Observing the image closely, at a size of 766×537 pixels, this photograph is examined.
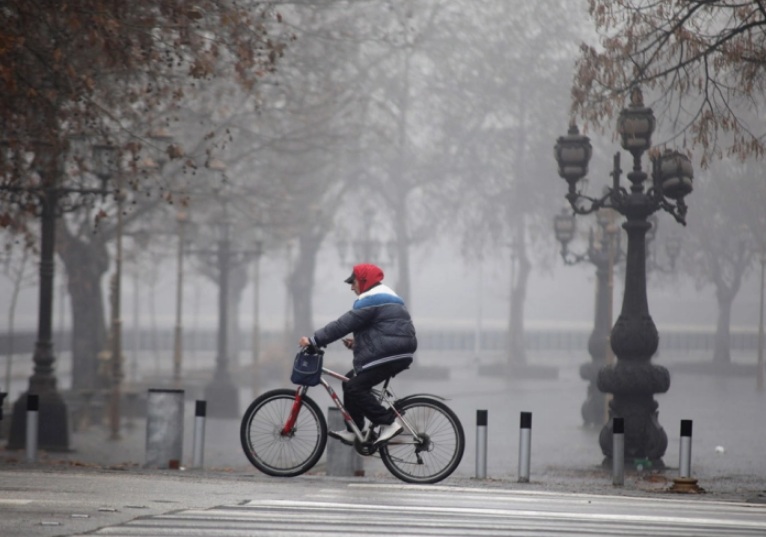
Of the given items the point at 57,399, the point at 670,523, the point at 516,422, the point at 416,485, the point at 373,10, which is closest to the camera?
the point at 670,523

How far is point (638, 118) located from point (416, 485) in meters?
6.48

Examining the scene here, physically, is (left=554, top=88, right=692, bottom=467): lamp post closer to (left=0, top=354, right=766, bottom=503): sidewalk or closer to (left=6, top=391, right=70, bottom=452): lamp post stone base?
(left=0, top=354, right=766, bottom=503): sidewalk

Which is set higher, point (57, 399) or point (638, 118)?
point (638, 118)

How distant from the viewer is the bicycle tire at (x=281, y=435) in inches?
437

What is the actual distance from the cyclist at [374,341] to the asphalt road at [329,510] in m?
0.58

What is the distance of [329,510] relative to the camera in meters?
8.55

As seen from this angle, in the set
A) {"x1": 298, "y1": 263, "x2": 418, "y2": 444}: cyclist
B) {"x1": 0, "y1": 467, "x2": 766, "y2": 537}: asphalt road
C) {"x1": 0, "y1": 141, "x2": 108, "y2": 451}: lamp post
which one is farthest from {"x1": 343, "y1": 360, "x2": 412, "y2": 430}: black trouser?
{"x1": 0, "y1": 141, "x2": 108, "y2": 451}: lamp post

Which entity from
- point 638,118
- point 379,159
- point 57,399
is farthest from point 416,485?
point 379,159

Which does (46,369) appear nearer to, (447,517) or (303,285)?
(447,517)

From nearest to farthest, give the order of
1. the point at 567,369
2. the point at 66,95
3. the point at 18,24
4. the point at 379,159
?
1. the point at 18,24
2. the point at 66,95
3. the point at 379,159
4. the point at 567,369

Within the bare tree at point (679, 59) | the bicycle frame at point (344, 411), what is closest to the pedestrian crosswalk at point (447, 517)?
the bicycle frame at point (344, 411)

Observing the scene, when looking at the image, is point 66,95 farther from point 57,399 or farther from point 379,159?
point 379,159

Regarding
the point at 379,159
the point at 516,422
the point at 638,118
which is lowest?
the point at 516,422

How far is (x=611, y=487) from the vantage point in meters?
12.7
